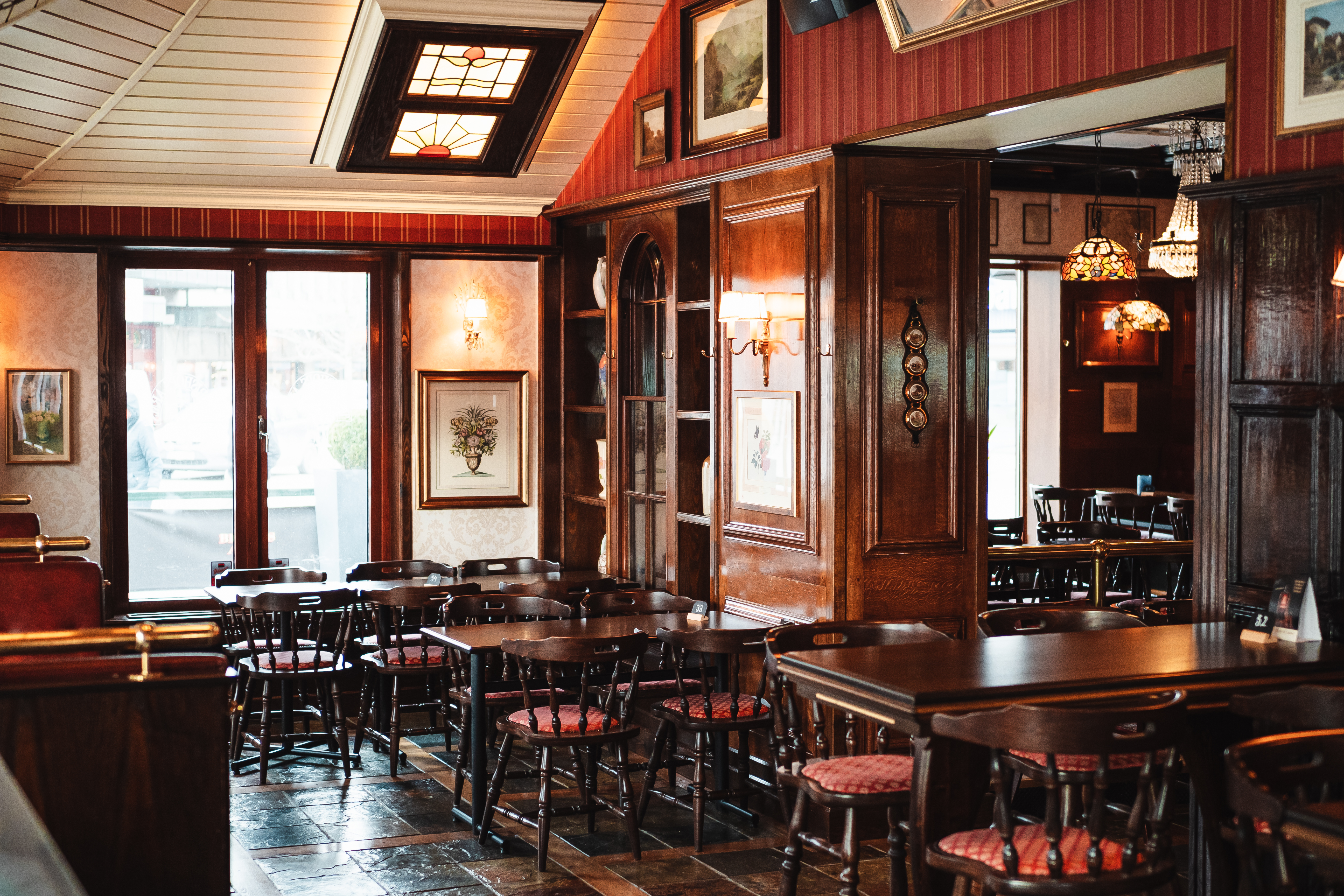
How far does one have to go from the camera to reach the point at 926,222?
582 cm

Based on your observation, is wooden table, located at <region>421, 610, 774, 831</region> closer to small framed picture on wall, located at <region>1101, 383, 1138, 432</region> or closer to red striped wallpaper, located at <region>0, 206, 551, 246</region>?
red striped wallpaper, located at <region>0, 206, 551, 246</region>

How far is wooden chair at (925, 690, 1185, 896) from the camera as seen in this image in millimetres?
3115

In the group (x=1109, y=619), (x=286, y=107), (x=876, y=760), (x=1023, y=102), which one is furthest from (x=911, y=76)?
(x=286, y=107)

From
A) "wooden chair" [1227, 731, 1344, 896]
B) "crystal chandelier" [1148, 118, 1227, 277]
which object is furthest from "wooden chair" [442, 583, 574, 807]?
"crystal chandelier" [1148, 118, 1227, 277]

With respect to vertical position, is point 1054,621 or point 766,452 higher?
point 766,452

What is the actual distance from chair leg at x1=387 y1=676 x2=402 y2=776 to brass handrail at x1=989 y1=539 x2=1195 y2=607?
298 centimetres

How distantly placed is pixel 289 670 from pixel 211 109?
3008mm

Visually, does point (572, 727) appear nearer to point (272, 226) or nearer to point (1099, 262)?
point (272, 226)

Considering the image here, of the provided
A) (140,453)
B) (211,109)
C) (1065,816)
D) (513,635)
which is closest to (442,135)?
(211,109)

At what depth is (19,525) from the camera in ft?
20.1

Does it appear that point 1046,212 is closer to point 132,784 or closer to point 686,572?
point 686,572

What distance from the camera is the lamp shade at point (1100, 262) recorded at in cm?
891

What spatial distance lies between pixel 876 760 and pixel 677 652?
1590mm

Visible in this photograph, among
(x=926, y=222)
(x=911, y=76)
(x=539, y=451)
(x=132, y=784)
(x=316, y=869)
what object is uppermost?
(x=911, y=76)
